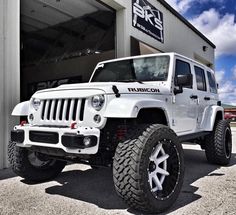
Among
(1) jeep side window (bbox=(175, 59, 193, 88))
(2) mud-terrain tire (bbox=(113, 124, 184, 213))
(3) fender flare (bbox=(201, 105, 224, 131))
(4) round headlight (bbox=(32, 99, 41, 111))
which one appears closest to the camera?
(2) mud-terrain tire (bbox=(113, 124, 184, 213))

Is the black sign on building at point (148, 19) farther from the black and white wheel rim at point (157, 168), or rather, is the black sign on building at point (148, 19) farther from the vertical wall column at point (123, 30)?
the black and white wheel rim at point (157, 168)

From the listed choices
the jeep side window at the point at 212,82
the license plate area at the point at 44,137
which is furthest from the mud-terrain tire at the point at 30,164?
the jeep side window at the point at 212,82

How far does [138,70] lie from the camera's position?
14.0ft

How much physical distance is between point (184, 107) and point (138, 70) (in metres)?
0.90

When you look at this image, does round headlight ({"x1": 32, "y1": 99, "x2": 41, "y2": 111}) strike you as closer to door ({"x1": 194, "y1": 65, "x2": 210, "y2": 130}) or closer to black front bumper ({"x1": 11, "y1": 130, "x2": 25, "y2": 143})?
black front bumper ({"x1": 11, "y1": 130, "x2": 25, "y2": 143})

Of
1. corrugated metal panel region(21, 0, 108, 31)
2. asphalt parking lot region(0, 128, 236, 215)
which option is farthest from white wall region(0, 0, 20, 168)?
corrugated metal panel region(21, 0, 108, 31)

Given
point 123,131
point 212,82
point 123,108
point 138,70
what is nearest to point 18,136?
point 123,131

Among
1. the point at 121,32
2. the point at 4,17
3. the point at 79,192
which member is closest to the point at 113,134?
the point at 79,192

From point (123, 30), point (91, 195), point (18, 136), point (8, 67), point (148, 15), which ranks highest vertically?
point (148, 15)

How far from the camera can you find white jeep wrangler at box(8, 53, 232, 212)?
8.84 feet

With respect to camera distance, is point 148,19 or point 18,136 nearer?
point 18,136

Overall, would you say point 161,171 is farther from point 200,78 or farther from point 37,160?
point 200,78

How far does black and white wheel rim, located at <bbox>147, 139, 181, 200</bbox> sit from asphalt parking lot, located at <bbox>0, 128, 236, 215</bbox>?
23 centimetres

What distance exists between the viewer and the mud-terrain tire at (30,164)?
3660 mm
